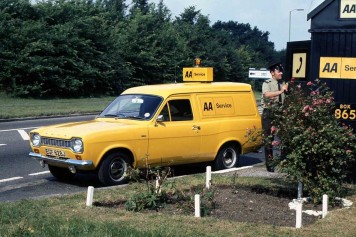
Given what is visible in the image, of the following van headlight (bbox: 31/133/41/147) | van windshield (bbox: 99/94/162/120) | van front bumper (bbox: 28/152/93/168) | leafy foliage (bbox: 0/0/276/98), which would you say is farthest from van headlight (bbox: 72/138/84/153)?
leafy foliage (bbox: 0/0/276/98)

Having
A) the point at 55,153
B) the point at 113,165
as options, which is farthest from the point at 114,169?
the point at 55,153

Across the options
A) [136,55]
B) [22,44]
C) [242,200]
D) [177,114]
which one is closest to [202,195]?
[242,200]

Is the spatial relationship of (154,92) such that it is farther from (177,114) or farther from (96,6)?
(96,6)

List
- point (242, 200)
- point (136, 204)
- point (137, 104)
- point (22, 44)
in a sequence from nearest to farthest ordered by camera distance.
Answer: point (136, 204) → point (242, 200) → point (137, 104) → point (22, 44)

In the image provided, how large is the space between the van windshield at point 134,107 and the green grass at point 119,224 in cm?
289

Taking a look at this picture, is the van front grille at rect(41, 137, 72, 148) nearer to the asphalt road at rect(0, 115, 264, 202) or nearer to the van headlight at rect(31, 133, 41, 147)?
the van headlight at rect(31, 133, 41, 147)

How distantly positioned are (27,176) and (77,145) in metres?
1.88

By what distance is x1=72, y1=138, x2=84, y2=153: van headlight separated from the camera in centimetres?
966

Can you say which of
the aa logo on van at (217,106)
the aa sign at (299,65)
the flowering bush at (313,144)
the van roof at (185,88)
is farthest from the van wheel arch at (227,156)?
the flowering bush at (313,144)

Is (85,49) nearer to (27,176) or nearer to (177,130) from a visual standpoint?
(27,176)

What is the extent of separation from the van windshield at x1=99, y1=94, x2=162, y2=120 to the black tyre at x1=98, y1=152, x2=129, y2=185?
36.2 inches

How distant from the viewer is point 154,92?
11.1m

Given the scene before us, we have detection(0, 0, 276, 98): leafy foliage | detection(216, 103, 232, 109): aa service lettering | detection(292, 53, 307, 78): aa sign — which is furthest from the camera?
detection(0, 0, 276, 98): leafy foliage

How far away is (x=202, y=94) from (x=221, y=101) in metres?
0.52
